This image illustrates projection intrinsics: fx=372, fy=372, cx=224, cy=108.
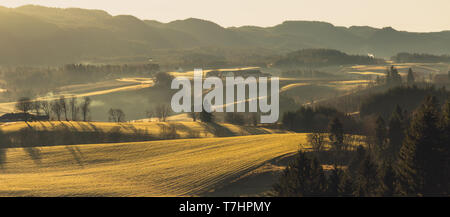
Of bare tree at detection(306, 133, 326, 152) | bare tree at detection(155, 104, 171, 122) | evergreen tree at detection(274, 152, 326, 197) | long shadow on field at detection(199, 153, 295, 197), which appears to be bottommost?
bare tree at detection(155, 104, 171, 122)

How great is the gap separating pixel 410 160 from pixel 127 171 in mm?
41599

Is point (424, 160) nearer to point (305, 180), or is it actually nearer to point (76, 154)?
point (305, 180)

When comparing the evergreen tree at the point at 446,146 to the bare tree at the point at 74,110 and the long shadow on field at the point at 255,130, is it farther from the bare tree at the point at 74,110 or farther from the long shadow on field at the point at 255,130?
the bare tree at the point at 74,110

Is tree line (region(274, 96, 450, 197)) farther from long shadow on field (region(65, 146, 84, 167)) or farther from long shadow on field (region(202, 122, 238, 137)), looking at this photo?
long shadow on field (region(202, 122, 238, 137))

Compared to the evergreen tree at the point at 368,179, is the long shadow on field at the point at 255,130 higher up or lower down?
lower down

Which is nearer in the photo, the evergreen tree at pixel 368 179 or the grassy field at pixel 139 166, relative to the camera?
the evergreen tree at pixel 368 179

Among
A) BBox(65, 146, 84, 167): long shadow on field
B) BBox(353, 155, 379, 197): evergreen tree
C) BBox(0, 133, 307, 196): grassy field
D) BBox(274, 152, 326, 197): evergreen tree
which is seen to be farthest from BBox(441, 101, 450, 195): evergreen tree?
BBox(65, 146, 84, 167): long shadow on field

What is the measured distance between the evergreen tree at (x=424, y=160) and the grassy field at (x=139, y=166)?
22.7m

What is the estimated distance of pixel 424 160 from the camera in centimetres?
4125

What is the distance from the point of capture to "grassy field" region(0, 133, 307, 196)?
51.8 m

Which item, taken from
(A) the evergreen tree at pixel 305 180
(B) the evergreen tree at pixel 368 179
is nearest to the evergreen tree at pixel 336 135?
(B) the evergreen tree at pixel 368 179

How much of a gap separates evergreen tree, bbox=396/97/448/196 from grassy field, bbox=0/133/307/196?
22.7 meters

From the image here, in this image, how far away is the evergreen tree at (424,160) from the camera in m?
40.4
